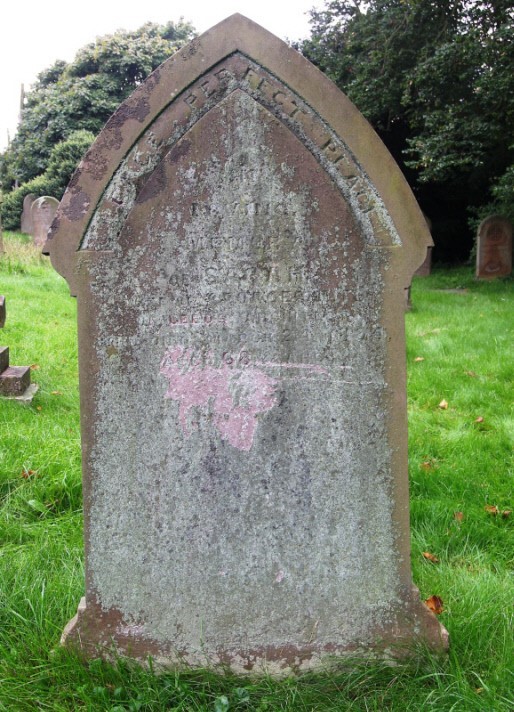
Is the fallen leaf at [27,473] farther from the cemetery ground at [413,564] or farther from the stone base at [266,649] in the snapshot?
the stone base at [266,649]

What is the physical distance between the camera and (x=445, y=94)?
1346 centimetres

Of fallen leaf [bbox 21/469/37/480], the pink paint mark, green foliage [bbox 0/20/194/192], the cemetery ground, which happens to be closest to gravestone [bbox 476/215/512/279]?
the cemetery ground

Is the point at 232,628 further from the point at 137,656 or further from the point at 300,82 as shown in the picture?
the point at 300,82

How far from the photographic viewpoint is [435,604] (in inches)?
101

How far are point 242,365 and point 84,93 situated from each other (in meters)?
26.2

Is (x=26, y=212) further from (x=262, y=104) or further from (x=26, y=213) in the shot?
(x=262, y=104)

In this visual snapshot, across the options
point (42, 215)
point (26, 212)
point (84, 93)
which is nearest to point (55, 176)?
point (26, 212)

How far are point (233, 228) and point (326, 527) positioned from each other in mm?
1098

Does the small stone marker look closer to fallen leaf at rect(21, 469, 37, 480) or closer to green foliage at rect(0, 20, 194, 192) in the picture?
fallen leaf at rect(21, 469, 37, 480)

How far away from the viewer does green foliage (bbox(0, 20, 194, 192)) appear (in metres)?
25.5

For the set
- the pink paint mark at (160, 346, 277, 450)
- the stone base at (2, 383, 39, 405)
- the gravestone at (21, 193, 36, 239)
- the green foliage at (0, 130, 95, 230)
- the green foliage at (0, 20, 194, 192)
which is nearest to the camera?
the pink paint mark at (160, 346, 277, 450)

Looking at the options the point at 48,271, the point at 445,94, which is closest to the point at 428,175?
the point at 445,94

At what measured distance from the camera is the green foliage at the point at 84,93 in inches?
1003

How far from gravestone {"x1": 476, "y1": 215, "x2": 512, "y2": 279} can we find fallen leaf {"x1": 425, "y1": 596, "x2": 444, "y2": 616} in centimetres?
1325
